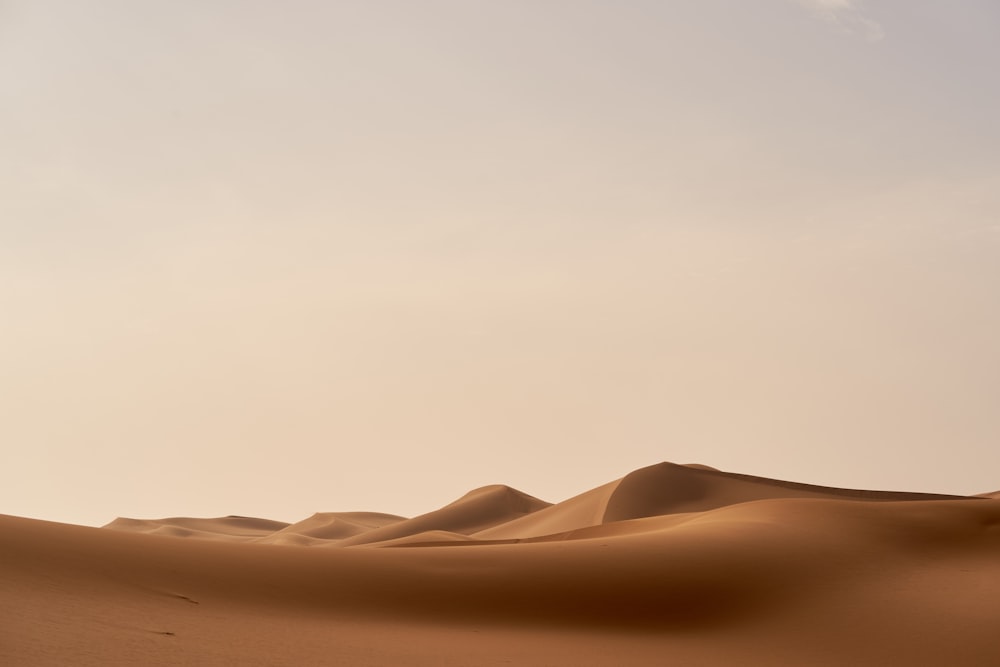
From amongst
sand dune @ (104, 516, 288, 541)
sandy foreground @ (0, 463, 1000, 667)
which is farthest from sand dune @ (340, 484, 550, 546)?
sandy foreground @ (0, 463, 1000, 667)

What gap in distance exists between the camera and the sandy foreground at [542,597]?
9.22m

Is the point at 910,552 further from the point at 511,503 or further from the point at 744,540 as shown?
the point at 511,503

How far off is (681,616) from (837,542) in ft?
14.2

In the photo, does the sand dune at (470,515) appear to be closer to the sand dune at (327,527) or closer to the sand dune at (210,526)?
the sand dune at (327,527)

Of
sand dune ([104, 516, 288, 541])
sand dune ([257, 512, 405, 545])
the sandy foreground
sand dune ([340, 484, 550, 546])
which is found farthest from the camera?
sand dune ([104, 516, 288, 541])

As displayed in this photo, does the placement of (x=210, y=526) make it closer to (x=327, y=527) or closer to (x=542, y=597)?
(x=327, y=527)

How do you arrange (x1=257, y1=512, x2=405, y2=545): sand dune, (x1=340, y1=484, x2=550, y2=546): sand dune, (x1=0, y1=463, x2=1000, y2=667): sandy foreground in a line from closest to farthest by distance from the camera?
(x1=0, y1=463, x2=1000, y2=667): sandy foreground → (x1=340, y1=484, x2=550, y2=546): sand dune → (x1=257, y1=512, x2=405, y2=545): sand dune

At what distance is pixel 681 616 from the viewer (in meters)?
13.1

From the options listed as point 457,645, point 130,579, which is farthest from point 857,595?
point 130,579

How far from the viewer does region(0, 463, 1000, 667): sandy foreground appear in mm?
9219

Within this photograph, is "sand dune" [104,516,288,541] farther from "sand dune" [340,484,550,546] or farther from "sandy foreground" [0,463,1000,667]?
"sandy foreground" [0,463,1000,667]

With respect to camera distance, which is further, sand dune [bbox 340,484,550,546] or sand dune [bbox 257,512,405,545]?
sand dune [bbox 257,512,405,545]

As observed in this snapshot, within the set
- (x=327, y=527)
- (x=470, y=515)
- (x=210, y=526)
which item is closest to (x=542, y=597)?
(x=470, y=515)

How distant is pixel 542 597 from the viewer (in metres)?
13.4
